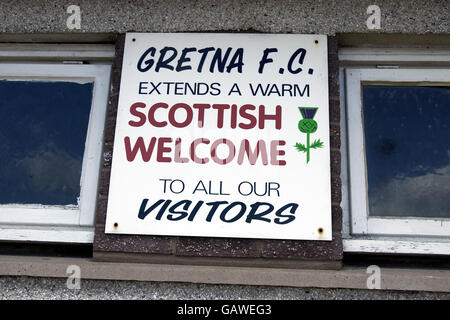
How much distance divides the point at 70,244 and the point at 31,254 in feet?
0.56

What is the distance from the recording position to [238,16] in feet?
6.07

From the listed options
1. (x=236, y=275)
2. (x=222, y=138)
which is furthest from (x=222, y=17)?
(x=236, y=275)

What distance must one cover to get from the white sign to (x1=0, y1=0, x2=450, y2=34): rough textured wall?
58 mm

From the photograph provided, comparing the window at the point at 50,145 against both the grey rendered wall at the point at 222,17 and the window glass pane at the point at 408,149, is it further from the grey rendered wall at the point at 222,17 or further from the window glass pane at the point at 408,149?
the window glass pane at the point at 408,149

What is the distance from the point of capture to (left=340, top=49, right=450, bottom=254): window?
1.69m

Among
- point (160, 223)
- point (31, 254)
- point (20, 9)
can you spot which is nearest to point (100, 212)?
point (160, 223)

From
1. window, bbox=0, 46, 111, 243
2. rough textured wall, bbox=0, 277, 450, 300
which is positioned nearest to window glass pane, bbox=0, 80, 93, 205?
window, bbox=0, 46, 111, 243

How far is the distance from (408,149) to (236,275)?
0.89 metres

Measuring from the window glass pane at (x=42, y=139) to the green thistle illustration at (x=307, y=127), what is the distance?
915 mm

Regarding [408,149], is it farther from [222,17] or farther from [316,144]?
[222,17]

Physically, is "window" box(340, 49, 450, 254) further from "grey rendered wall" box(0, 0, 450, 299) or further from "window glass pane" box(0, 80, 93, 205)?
"window glass pane" box(0, 80, 93, 205)
